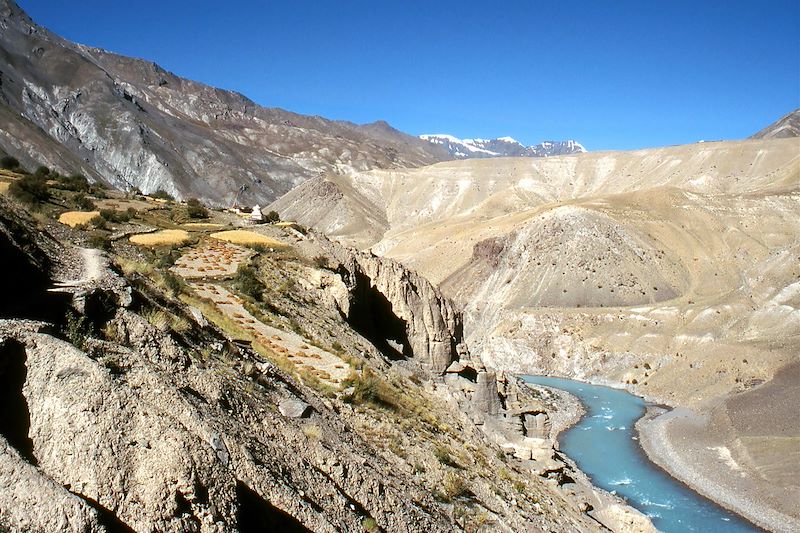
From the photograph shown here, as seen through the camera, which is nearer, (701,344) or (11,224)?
(11,224)

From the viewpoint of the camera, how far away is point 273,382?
10031 mm

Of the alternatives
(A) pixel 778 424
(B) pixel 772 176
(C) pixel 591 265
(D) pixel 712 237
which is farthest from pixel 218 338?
(B) pixel 772 176

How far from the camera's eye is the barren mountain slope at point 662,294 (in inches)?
1849

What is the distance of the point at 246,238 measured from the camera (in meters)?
26.9

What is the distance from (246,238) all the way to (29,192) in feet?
30.2

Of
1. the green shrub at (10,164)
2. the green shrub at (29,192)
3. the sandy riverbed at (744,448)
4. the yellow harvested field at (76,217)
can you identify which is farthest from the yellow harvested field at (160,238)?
the sandy riverbed at (744,448)

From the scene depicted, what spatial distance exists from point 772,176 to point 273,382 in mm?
127062

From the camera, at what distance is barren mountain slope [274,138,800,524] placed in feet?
154

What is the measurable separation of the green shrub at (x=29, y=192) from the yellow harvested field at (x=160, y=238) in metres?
4.24

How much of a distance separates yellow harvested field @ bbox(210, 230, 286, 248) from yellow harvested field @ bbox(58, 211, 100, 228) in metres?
4.93

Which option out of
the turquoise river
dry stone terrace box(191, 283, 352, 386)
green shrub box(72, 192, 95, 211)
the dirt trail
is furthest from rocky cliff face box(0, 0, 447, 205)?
the dirt trail

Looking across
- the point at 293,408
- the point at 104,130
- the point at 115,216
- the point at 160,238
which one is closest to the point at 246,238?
the point at 160,238

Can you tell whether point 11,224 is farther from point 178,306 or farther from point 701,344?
point 701,344

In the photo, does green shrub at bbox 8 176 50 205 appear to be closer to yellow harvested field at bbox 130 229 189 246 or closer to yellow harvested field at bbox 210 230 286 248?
yellow harvested field at bbox 130 229 189 246
